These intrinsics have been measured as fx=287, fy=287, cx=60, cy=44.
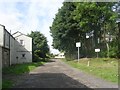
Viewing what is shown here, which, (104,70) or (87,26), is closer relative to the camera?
(104,70)

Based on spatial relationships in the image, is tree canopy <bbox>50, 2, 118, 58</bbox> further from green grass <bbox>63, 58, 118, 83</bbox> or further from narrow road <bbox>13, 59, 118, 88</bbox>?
narrow road <bbox>13, 59, 118, 88</bbox>

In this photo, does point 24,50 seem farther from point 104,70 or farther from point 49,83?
point 49,83

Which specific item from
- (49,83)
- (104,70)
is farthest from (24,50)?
(49,83)

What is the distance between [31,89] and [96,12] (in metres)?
36.0

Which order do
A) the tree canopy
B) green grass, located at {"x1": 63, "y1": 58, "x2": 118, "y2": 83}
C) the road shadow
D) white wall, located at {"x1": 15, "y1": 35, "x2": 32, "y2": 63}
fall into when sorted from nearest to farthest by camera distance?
the road shadow < green grass, located at {"x1": 63, "y1": 58, "x2": 118, "y2": 83} < the tree canopy < white wall, located at {"x1": 15, "y1": 35, "x2": 32, "y2": 63}

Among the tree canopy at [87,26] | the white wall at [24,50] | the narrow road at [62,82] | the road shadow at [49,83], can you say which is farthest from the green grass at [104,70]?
the white wall at [24,50]

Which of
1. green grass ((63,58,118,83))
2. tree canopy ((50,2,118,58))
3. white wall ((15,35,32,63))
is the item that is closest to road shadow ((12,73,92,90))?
green grass ((63,58,118,83))

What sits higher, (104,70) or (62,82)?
(104,70)

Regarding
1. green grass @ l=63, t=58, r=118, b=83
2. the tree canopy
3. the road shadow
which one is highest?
the tree canopy

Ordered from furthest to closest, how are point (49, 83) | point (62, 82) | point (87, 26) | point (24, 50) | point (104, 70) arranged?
point (24, 50) < point (87, 26) < point (104, 70) < point (62, 82) < point (49, 83)

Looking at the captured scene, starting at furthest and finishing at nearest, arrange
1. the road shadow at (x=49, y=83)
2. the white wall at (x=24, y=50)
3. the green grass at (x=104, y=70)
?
1. the white wall at (x=24, y=50)
2. the green grass at (x=104, y=70)
3. the road shadow at (x=49, y=83)

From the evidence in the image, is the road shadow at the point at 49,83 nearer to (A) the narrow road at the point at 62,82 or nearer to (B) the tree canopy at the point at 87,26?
(A) the narrow road at the point at 62,82

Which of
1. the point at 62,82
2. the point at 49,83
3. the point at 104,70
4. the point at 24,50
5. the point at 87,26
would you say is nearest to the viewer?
the point at 49,83

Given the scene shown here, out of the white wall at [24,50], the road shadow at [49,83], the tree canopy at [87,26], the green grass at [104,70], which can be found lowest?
the road shadow at [49,83]
